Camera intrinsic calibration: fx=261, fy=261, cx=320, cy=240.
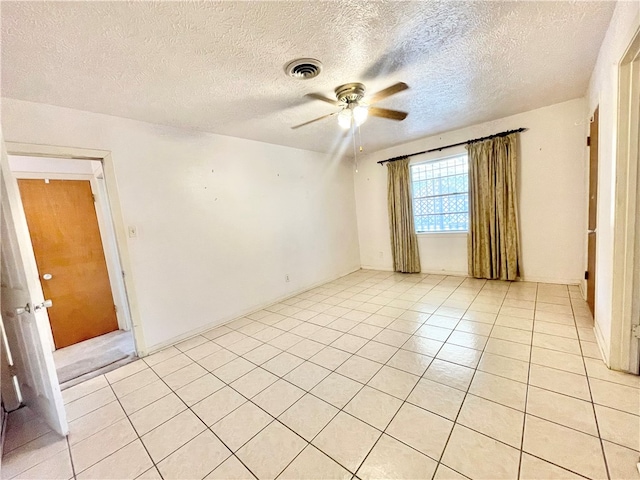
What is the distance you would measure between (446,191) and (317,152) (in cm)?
237

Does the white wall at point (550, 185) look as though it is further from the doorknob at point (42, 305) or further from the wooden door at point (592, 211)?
the doorknob at point (42, 305)

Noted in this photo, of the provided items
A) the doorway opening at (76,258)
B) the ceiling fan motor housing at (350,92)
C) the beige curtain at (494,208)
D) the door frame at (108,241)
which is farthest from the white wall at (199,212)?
the beige curtain at (494,208)


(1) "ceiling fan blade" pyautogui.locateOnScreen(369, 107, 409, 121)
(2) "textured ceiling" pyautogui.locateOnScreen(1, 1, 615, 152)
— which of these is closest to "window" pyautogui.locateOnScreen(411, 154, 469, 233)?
(2) "textured ceiling" pyautogui.locateOnScreen(1, 1, 615, 152)

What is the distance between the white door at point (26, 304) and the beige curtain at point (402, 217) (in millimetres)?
4692

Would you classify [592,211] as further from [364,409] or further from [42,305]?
[42,305]

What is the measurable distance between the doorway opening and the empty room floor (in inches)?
40.7

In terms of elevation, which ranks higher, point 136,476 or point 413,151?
point 413,151

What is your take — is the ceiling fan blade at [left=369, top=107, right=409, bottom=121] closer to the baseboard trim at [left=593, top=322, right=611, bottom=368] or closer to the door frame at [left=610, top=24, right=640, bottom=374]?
the door frame at [left=610, top=24, right=640, bottom=374]

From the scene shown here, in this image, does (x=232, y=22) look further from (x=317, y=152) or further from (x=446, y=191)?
(x=446, y=191)

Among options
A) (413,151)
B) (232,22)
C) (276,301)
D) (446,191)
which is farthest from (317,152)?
(232,22)

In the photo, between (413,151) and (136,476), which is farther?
(413,151)

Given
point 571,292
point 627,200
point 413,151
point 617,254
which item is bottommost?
point 571,292

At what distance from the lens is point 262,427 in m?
1.66

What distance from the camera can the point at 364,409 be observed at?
1725mm
